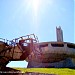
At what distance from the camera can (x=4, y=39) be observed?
24016 millimetres

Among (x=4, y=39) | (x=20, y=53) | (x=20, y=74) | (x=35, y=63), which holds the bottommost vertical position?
(x=35, y=63)

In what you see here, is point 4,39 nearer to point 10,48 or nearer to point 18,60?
point 10,48

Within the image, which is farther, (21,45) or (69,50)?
(69,50)

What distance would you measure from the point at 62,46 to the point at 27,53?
49.1m

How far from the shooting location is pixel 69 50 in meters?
72.8

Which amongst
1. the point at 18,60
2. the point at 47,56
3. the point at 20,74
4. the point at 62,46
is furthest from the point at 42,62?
the point at 20,74

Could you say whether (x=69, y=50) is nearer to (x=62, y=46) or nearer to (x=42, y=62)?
(x=62, y=46)

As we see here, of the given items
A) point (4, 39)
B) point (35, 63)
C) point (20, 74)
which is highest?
point (4, 39)

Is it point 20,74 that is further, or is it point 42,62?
point 42,62

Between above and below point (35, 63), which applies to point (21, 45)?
above

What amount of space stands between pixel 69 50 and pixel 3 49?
50579mm

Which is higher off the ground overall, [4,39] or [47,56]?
[4,39]

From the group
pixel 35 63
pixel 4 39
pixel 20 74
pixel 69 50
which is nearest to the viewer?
pixel 20 74

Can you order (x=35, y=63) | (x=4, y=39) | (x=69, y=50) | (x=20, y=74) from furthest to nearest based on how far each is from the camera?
(x=69, y=50) < (x=35, y=63) < (x=4, y=39) < (x=20, y=74)
